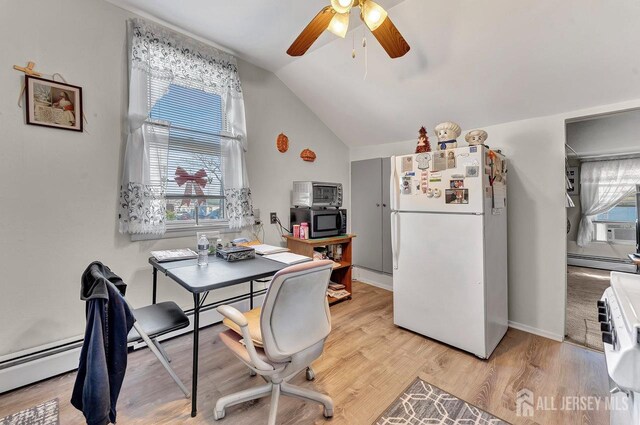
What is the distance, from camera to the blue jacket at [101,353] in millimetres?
1061

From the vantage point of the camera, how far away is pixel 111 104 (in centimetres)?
203

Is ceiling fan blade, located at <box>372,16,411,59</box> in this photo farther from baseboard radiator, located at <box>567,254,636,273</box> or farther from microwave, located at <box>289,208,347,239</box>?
baseboard radiator, located at <box>567,254,636,273</box>

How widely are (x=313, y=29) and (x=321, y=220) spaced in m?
1.83

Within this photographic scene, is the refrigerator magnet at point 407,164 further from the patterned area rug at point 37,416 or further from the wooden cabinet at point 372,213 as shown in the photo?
the patterned area rug at point 37,416

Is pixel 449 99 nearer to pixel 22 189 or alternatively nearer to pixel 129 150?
pixel 129 150

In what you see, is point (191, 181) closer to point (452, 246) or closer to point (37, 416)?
point (37, 416)

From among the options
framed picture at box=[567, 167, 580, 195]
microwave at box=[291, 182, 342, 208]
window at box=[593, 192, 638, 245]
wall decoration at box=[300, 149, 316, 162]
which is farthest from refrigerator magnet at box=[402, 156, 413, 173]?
window at box=[593, 192, 638, 245]

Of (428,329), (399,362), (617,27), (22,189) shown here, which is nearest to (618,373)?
(399,362)

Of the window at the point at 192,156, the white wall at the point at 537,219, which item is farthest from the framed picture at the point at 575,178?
the window at the point at 192,156

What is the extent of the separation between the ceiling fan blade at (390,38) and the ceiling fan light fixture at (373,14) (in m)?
0.04

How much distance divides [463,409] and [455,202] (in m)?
1.37

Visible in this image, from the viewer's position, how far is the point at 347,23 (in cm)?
161

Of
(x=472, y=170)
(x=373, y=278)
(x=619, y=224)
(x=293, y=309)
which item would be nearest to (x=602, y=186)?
(x=619, y=224)

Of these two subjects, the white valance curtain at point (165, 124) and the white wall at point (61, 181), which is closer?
the white wall at point (61, 181)
